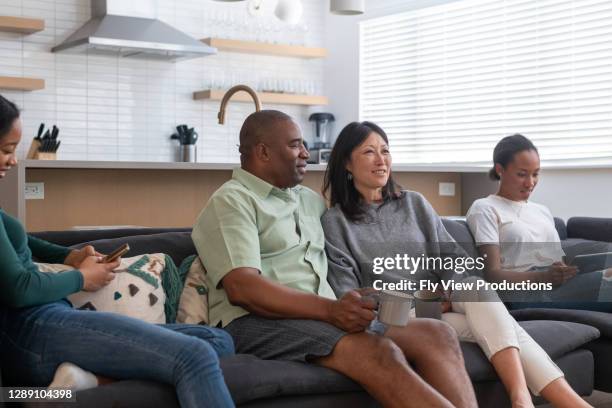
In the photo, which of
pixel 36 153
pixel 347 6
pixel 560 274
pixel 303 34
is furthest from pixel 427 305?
pixel 303 34

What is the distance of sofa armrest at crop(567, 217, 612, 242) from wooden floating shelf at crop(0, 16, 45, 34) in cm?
389

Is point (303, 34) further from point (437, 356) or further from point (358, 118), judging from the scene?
point (437, 356)

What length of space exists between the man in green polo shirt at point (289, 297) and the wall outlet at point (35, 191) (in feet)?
6.61

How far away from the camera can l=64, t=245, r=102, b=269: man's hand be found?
2541 millimetres

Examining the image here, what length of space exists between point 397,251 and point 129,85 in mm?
4330

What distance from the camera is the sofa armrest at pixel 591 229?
4.06 m

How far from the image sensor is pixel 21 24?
605 centimetres

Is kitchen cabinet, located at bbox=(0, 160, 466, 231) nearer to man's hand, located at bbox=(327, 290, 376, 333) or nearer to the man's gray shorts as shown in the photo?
the man's gray shorts

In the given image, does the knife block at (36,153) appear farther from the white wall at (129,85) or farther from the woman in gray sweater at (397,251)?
the woman in gray sweater at (397,251)

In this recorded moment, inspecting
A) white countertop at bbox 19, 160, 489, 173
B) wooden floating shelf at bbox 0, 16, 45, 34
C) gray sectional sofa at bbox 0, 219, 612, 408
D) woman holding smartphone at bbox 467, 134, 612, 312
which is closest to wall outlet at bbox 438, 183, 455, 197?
white countertop at bbox 19, 160, 489, 173

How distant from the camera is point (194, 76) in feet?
23.6

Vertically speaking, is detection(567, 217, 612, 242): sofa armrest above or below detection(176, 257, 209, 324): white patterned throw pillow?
above

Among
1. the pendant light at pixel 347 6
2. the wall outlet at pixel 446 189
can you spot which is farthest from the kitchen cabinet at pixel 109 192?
the wall outlet at pixel 446 189

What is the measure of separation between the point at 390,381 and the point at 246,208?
2.36 feet
